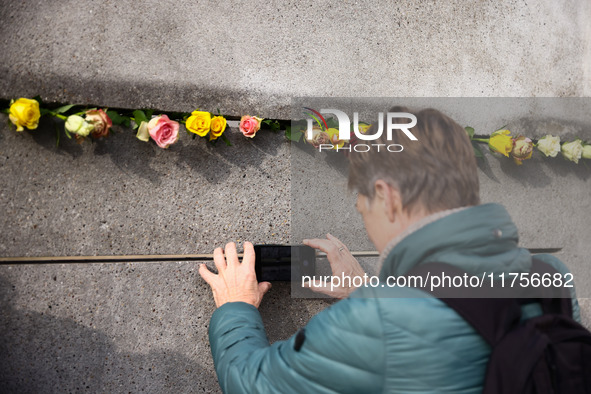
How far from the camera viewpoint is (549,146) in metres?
2.43

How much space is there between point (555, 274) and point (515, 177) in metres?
1.10

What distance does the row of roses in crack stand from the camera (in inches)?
71.7

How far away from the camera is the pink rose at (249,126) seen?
2074mm

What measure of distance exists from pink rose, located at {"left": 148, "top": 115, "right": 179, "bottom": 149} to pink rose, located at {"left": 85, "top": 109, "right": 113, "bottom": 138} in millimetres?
181

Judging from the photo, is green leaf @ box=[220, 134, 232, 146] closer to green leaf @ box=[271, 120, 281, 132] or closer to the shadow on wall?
green leaf @ box=[271, 120, 281, 132]

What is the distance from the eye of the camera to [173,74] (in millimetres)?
2096

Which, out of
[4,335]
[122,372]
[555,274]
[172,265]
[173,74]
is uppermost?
[173,74]

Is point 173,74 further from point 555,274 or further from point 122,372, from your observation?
point 555,274

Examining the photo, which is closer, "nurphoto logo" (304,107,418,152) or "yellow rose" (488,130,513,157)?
"nurphoto logo" (304,107,418,152)

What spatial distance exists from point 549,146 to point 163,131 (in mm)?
2097

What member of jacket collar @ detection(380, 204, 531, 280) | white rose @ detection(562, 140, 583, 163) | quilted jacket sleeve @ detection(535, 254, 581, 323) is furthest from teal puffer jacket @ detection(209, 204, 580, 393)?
white rose @ detection(562, 140, 583, 163)

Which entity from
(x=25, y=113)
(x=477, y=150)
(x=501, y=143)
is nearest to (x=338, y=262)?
(x=477, y=150)

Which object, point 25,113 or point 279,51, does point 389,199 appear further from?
point 25,113

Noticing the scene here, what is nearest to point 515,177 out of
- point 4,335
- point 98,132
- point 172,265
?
point 172,265
